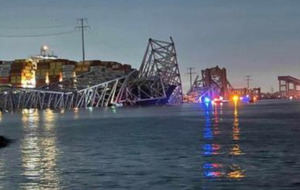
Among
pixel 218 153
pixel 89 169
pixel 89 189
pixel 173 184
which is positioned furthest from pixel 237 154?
pixel 89 189

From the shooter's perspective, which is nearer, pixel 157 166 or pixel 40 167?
pixel 157 166

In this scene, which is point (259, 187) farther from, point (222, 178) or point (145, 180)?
point (145, 180)

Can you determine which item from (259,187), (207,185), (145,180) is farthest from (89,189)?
(259,187)

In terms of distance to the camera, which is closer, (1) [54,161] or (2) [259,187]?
(2) [259,187]

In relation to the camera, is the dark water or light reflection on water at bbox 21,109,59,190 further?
light reflection on water at bbox 21,109,59,190

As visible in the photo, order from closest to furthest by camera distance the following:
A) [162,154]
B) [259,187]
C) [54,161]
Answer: [259,187] < [54,161] < [162,154]

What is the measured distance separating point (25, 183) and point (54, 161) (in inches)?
327

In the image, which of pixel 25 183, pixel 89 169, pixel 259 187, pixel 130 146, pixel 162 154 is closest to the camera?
pixel 259 187

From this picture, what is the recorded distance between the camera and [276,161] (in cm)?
2766

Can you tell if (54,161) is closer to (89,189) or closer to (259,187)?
(89,189)

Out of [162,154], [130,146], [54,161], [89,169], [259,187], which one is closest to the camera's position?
[259,187]

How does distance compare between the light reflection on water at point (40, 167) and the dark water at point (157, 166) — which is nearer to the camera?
Answer: the dark water at point (157, 166)

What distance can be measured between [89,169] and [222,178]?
6.84 metres

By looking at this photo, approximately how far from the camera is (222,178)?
22.1 metres
